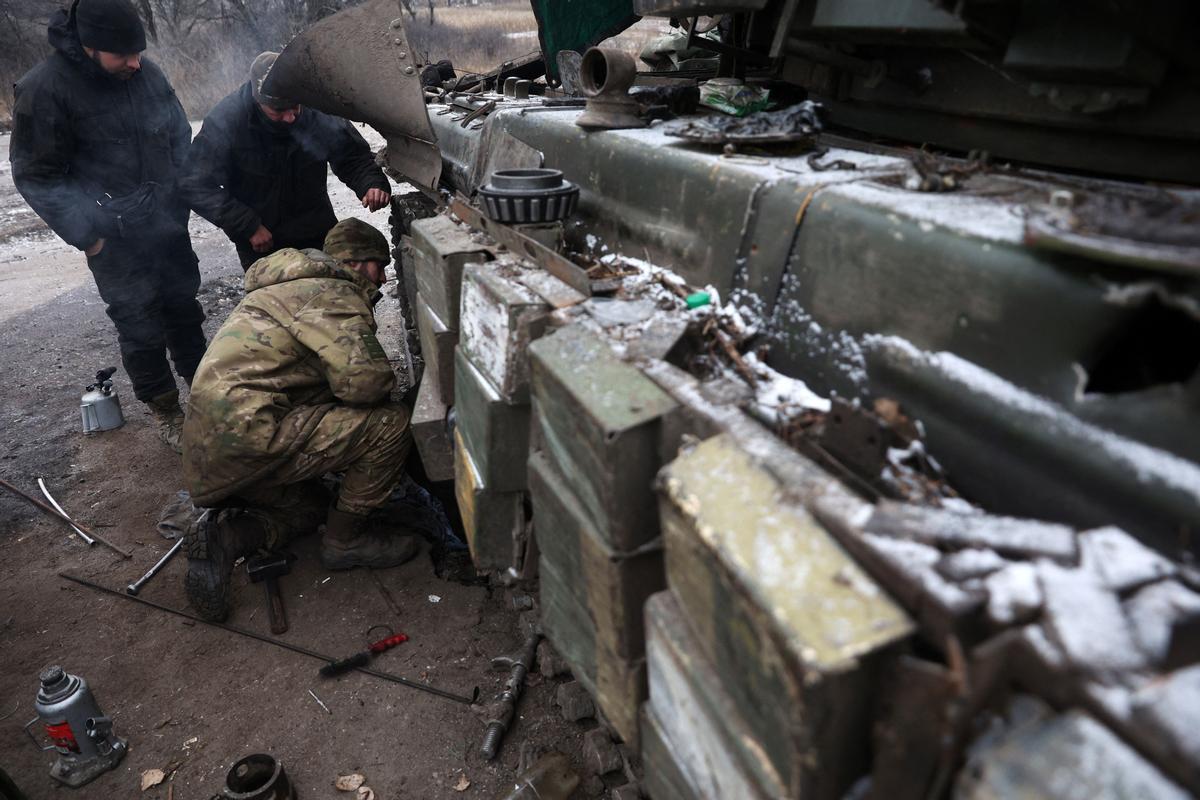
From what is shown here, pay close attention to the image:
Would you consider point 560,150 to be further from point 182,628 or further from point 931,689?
point 182,628

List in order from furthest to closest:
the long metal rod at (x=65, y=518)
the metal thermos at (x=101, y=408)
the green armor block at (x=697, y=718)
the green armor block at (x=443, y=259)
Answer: the metal thermos at (x=101, y=408) < the long metal rod at (x=65, y=518) < the green armor block at (x=443, y=259) < the green armor block at (x=697, y=718)

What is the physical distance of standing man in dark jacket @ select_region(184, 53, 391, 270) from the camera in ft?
15.7

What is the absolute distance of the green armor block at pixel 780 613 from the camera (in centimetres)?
95

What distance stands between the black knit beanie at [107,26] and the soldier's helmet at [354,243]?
161 centimetres

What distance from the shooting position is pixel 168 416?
499 centimetres

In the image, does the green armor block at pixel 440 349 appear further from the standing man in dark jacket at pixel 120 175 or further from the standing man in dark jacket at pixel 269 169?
the standing man in dark jacket at pixel 120 175

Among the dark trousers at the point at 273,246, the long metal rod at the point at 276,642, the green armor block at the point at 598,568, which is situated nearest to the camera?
the green armor block at the point at 598,568

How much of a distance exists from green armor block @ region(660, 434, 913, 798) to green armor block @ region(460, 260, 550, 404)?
846 mm

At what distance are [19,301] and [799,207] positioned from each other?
8525mm

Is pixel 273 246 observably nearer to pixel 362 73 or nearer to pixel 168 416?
pixel 168 416

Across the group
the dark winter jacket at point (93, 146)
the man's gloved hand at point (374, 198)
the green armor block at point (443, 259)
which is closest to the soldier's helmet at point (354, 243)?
the man's gloved hand at point (374, 198)

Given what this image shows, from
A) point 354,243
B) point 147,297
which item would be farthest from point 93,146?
point 354,243

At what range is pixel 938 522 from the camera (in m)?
1.07

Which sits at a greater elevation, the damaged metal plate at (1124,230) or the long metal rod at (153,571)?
the damaged metal plate at (1124,230)
